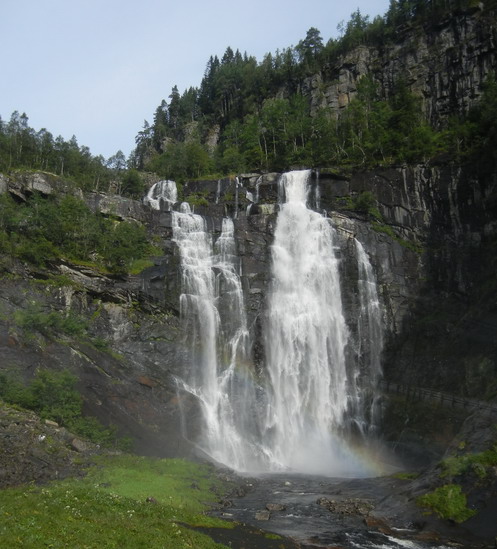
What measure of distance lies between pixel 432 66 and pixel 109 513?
214ft

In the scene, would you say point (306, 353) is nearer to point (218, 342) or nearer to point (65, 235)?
point (218, 342)

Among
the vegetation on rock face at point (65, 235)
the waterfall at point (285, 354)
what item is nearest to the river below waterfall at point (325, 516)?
the waterfall at point (285, 354)

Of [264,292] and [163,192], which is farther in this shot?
[163,192]

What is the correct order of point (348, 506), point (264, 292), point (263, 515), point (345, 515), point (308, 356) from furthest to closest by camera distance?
point (264, 292) → point (308, 356) → point (348, 506) → point (345, 515) → point (263, 515)

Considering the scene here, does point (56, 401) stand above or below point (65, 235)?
below

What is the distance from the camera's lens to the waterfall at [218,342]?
107 ft

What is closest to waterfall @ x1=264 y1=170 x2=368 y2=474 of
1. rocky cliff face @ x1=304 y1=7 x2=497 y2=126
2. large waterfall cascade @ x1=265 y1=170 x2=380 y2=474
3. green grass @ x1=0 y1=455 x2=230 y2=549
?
large waterfall cascade @ x1=265 y1=170 x2=380 y2=474

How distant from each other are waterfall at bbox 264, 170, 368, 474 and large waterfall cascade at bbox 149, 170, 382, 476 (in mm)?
75

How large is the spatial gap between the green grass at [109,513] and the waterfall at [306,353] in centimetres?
1271

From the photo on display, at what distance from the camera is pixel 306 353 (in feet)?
124

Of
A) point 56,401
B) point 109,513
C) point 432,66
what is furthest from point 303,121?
point 109,513

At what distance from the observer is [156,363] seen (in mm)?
34531

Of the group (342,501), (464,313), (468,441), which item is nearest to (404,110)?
(464,313)

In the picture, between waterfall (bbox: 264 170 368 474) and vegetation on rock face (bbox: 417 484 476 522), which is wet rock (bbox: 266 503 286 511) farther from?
waterfall (bbox: 264 170 368 474)
